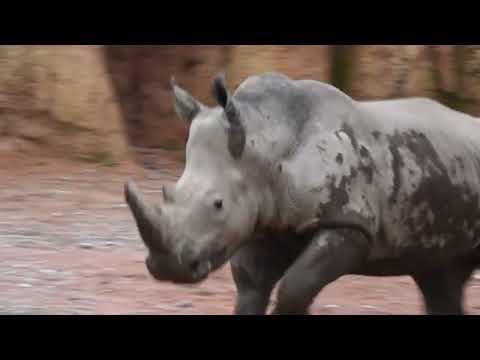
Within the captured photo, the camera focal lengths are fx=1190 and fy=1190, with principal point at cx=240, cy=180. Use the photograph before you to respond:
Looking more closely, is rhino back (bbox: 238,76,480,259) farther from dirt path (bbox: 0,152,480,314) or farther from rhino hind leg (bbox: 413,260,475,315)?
dirt path (bbox: 0,152,480,314)

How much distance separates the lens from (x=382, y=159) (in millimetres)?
5711

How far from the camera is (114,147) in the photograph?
11789mm

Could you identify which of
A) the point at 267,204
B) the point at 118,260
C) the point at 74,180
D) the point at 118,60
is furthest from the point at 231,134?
the point at 118,60

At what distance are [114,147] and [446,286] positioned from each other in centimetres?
587

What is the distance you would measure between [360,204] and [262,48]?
7.62m

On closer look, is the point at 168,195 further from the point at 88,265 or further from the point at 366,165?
the point at 88,265

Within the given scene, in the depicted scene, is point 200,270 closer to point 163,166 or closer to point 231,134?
point 231,134

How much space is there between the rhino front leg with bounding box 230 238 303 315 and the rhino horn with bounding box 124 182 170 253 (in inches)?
29.1

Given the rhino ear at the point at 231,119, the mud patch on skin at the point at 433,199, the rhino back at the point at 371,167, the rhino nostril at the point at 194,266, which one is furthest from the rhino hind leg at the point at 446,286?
the rhino nostril at the point at 194,266

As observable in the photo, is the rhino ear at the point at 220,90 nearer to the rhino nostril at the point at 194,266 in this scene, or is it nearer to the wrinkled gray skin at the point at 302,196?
the wrinkled gray skin at the point at 302,196

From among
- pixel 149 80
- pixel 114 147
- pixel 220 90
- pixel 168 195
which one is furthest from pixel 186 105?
pixel 149 80

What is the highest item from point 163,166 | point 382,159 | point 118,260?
point 382,159

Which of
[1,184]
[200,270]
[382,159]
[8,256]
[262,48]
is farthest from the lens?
[262,48]

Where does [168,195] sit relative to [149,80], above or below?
above
